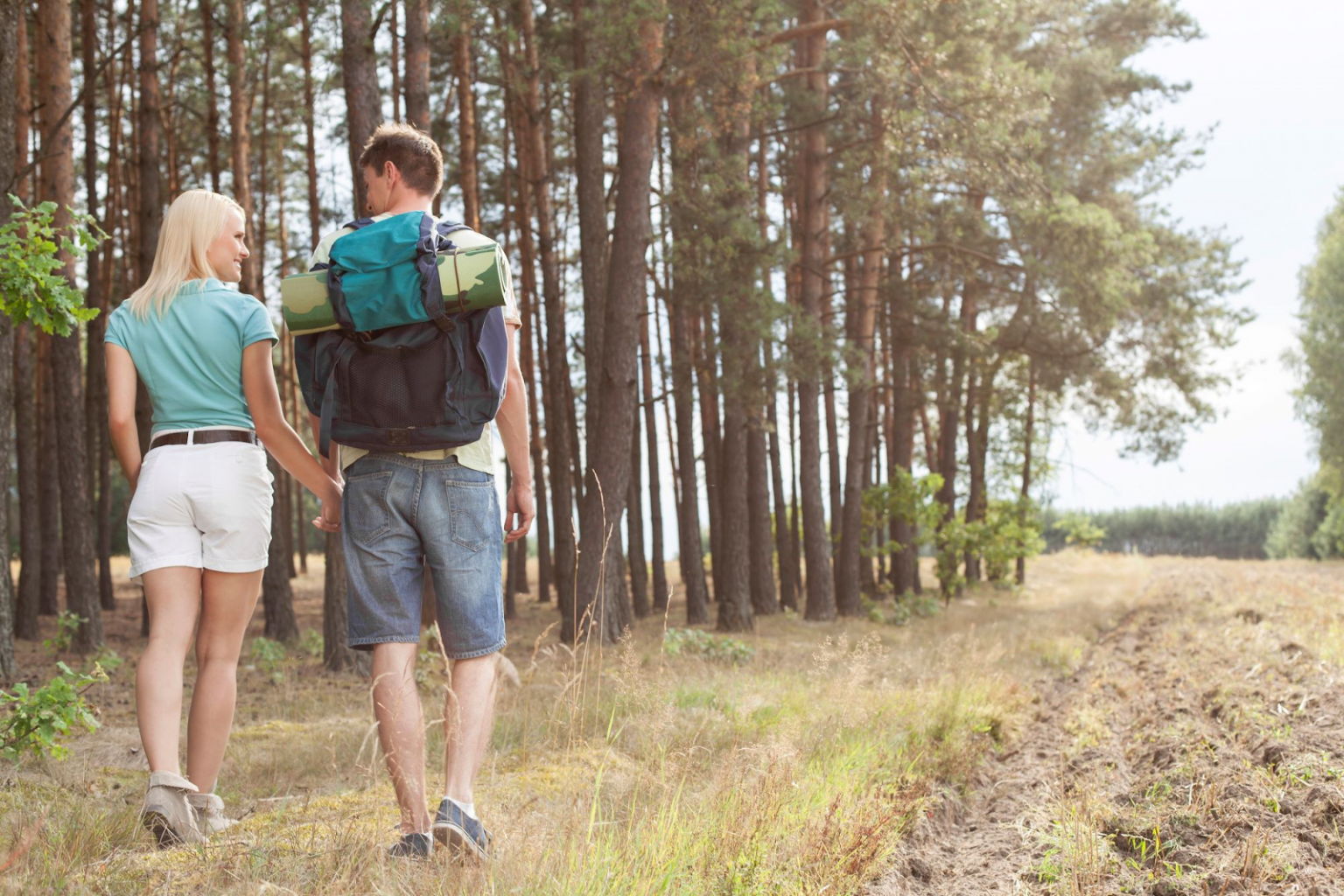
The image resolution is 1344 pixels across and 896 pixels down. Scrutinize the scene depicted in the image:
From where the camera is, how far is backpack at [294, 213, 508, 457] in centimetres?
303

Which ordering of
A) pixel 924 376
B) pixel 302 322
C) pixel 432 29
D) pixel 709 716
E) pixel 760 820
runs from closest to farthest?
pixel 302 322 → pixel 760 820 → pixel 709 716 → pixel 432 29 → pixel 924 376

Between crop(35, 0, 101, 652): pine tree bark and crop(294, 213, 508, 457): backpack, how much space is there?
9586 millimetres

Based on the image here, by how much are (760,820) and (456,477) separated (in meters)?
1.61

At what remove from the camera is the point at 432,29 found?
1048 cm

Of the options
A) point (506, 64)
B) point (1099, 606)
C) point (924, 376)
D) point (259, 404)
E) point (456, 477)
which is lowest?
point (1099, 606)

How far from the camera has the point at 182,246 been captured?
12.1ft

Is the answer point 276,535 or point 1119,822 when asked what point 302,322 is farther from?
point 276,535

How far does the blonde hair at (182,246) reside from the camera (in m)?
3.65

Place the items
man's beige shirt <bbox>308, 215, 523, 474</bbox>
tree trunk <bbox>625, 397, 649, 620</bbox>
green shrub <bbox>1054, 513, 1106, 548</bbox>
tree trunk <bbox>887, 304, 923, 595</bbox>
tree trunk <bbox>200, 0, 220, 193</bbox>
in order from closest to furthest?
man's beige shirt <bbox>308, 215, 523, 474</bbox> → tree trunk <bbox>200, 0, 220, 193</bbox> → tree trunk <bbox>625, 397, 649, 620</bbox> → tree trunk <bbox>887, 304, 923, 595</bbox> → green shrub <bbox>1054, 513, 1106, 548</bbox>

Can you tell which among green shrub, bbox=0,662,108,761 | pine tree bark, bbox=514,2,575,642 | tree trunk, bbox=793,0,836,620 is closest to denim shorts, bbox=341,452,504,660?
green shrub, bbox=0,662,108,761

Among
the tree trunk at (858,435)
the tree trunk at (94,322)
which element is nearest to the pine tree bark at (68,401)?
the tree trunk at (94,322)

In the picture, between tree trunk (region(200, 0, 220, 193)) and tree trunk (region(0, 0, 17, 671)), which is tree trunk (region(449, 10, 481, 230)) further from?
tree trunk (region(0, 0, 17, 671))

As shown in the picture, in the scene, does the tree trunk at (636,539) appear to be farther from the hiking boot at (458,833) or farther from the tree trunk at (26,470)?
the hiking boot at (458,833)

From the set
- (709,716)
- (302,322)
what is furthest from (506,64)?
(302,322)
